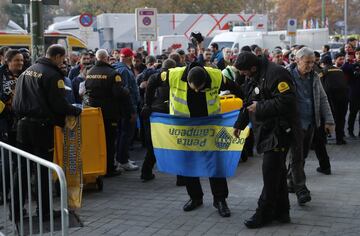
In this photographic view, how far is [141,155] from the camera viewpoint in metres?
10.3

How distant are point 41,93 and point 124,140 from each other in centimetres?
317

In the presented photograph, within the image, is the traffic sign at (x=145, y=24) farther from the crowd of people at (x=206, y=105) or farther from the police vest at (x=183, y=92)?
the police vest at (x=183, y=92)

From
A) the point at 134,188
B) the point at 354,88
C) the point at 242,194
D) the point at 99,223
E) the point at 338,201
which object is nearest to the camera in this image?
the point at 99,223

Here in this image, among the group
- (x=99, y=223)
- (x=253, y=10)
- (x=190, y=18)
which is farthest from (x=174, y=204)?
(x=253, y=10)

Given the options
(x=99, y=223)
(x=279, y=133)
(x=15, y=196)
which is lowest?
(x=99, y=223)

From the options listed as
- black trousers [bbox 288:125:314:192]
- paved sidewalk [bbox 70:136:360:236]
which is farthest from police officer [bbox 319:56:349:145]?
black trousers [bbox 288:125:314:192]

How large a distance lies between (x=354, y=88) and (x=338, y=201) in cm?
536

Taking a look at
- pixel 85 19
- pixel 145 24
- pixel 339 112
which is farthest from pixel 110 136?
pixel 85 19

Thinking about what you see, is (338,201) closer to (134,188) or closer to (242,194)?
(242,194)

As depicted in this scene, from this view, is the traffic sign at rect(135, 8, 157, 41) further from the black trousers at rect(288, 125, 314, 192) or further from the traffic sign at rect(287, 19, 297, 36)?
the black trousers at rect(288, 125, 314, 192)

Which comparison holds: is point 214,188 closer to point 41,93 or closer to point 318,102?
point 318,102

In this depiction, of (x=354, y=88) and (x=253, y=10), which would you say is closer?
(x=354, y=88)

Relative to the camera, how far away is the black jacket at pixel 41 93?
5844mm

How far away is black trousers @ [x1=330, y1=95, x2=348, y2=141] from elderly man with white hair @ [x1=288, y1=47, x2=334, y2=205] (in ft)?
12.9
